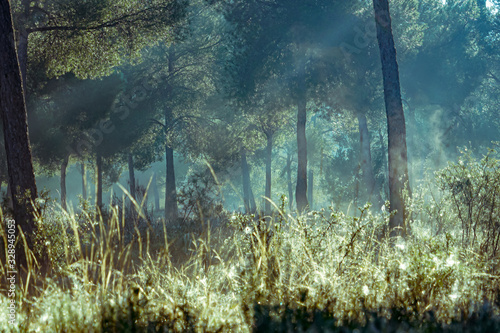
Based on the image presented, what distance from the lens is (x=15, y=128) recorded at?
7516mm

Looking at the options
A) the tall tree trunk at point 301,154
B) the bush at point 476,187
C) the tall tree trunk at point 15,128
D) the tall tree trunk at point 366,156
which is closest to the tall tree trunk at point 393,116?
the bush at point 476,187

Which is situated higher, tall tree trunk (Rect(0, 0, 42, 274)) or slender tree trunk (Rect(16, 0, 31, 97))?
slender tree trunk (Rect(16, 0, 31, 97))

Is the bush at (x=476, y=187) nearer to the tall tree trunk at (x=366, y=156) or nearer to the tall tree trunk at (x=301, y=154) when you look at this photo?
the tall tree trunk at (x=301, y=154)

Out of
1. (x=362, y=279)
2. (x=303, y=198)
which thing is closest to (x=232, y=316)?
(x=362, y=279)

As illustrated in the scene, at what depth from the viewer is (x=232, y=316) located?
3291 mm

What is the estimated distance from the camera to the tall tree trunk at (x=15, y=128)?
7379 millimetres

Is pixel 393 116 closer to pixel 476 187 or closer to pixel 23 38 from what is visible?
pixel 476 187

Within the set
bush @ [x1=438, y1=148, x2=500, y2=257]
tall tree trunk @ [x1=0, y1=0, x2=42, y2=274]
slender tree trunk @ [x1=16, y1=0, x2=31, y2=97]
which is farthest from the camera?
slender tree trunk @ [x1=16, y1=0, x2=31, y2=97]

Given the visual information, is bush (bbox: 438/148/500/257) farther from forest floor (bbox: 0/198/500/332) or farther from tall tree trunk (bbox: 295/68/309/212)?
tall tree trunk (bbox: 295/68/309/212)

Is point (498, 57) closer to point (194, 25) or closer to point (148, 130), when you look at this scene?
point (194, 25)

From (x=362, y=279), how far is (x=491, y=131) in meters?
33.2

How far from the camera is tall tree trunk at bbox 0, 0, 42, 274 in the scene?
→ 738cm

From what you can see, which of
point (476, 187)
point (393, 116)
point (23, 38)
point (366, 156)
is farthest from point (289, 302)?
point (366, 156)

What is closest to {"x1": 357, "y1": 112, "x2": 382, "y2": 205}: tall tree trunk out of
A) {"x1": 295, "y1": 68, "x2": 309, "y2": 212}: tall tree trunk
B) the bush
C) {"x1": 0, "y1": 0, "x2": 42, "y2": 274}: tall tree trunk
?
{"x1": 295, "y1": 68, "x2": 309, "y2": 212}: tall tree trunk
